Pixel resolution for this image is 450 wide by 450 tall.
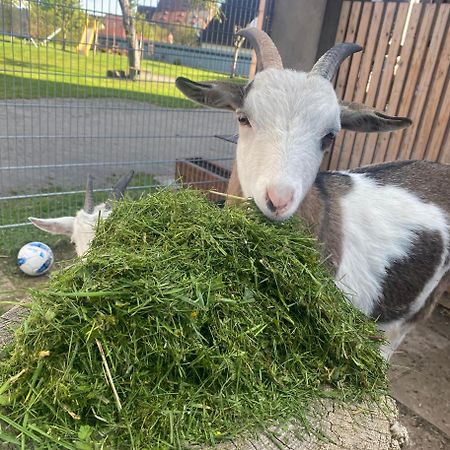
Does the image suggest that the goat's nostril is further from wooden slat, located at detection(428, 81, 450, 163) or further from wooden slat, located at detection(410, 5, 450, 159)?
wooden slat, located at detection(410, 5, 450, 159)

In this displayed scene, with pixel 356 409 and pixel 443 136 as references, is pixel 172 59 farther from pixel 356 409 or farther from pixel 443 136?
pixel 356 409

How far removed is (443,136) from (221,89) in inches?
137

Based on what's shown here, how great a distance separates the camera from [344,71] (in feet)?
20.6

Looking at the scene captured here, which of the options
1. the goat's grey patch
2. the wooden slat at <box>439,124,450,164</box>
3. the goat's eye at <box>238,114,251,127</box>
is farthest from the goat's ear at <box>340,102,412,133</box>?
the wooden slat at <box>439,124,450,164</box>

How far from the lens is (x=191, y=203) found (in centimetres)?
227

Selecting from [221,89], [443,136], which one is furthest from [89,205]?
[443,136]

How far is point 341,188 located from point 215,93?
1.17 meters

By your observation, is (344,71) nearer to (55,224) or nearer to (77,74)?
(77,74)

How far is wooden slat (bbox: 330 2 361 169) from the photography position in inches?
234

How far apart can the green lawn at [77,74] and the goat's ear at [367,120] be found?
404 centimetres

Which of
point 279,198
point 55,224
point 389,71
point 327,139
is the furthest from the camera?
point 389,71

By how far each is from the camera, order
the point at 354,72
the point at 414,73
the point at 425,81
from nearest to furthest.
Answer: the point at 425,81 < the point at 414,73 < the point at 354,72

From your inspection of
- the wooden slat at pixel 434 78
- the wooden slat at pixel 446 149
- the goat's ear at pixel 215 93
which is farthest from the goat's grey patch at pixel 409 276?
the wooden slat at pixel 434 78

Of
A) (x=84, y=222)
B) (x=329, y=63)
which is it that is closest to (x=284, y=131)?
(x=329, y=63)
